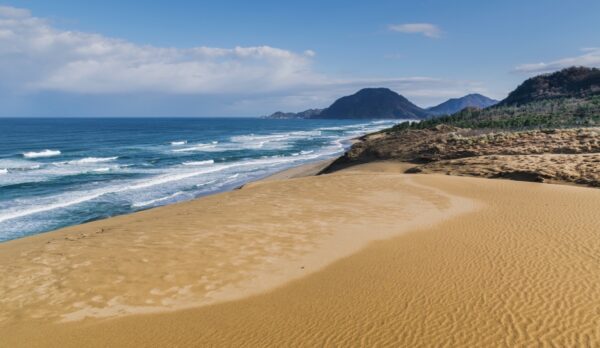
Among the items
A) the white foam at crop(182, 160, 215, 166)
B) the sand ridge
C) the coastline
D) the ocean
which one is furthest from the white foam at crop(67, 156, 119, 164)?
the coastline

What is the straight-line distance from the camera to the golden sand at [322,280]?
24.2 ft

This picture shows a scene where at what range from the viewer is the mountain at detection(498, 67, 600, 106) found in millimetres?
98250

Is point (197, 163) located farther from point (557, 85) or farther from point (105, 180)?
point (557, 85)

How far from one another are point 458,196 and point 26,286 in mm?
17114

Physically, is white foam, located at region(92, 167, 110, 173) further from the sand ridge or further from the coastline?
Result: the coastline

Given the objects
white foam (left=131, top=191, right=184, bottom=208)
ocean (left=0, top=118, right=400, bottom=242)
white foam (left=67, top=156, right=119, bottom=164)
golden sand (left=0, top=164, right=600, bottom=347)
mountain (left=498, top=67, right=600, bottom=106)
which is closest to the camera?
golden sand (left=0, top=164, right=600, bottom=347)

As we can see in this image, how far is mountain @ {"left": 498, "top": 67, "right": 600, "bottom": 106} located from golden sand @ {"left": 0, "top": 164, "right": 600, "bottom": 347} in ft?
329

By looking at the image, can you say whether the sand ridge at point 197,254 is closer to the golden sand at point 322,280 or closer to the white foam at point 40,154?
the golden sand at point 322,280

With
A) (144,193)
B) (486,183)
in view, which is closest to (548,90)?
(486,183)

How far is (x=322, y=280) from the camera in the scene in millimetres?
9820

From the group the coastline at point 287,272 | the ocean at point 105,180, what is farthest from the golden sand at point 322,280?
the ocean at point 105,180

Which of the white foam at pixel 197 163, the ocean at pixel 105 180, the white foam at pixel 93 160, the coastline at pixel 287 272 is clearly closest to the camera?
the coastline at pixel 287 272

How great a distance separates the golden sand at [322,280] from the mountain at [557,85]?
3944 inches

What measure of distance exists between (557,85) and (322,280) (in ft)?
414
